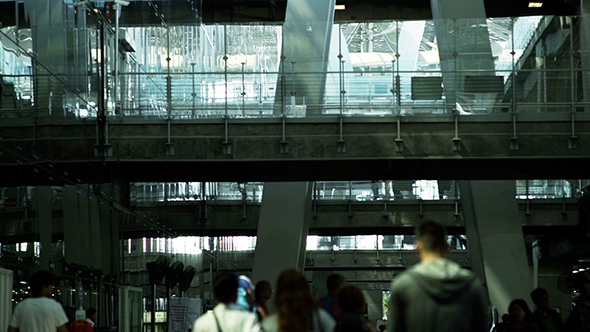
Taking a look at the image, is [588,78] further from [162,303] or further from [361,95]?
[162,303]

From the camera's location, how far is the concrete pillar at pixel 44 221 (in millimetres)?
14992

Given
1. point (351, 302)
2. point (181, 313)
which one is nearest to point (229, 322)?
point (351, 302)

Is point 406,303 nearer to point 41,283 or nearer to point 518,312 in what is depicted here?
point 41,283

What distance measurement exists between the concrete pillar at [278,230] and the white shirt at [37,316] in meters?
18.5

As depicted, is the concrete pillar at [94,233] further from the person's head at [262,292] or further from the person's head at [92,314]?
the person's head at [262,292]

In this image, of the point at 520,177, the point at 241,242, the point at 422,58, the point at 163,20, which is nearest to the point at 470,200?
the point at 520,177

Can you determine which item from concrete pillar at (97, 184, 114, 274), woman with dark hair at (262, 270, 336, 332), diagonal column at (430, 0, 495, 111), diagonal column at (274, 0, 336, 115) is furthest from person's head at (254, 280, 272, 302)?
diagonal column at (430, 0, 495, 111)

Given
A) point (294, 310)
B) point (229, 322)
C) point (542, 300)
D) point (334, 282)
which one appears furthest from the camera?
point (542, 300)

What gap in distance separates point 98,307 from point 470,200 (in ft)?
45.1

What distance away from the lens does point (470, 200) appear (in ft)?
94.3

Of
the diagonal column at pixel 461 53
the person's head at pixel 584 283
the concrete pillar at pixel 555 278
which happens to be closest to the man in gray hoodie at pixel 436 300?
the person's head at pixel 584 283

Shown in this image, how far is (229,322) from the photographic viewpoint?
270 inches

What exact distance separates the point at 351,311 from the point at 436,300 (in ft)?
7.81

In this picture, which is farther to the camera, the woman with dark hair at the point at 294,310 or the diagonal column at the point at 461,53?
the diagonal column at the point at 461,53
